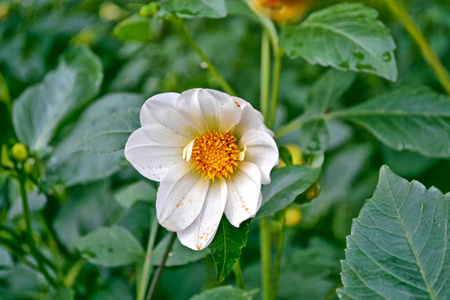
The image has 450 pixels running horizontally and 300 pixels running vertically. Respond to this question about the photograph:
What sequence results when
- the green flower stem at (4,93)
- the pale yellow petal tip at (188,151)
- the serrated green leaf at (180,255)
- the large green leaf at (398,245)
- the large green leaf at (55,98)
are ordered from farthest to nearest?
1. the green flower stem at (4,93)
2. the large green leaf at (55,98)
3. the serrated green leaf at (180,255)
4. the pale yellow petal tip at (188,151)
5. the large green leaf at (398,245)

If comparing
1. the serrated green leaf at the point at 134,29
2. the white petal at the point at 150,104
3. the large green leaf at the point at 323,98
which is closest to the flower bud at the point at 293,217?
the large green leaf at the point at 323,98

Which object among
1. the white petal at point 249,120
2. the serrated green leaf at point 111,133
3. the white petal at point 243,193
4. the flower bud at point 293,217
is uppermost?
the white petal at point 249,120

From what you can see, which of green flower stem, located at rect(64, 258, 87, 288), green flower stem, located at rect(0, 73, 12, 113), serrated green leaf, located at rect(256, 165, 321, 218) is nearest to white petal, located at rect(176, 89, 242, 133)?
serrated green leaf, located at rect(256, 165, 321, 218)

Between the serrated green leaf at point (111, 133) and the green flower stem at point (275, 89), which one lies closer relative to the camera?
the serrated green leaf at point (111, 133)

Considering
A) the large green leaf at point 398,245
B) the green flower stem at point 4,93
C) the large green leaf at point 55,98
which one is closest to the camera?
the large green leaf at point 398,245

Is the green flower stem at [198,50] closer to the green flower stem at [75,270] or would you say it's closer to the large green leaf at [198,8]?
the large green leaf at [198,8]

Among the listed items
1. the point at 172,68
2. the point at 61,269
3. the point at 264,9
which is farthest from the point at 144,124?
the point at 172,68

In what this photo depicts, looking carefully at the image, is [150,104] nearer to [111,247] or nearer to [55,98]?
[111,247]

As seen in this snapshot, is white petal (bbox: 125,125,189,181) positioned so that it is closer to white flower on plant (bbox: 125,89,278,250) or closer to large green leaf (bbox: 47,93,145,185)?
white flower on plant (bbox: 125,89,278,250)
